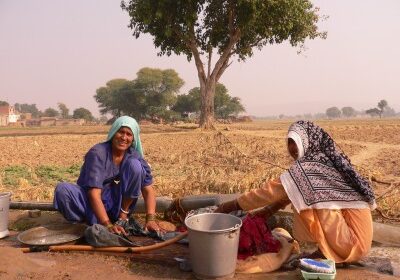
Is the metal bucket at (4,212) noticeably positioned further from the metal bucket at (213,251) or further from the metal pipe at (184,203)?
the metal bucket at (213,251)

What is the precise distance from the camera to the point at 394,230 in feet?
12.0

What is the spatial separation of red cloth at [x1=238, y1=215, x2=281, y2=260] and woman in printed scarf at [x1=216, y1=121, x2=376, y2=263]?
1.07ft

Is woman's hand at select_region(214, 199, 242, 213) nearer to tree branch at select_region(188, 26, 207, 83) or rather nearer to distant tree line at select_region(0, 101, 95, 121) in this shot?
tree branch at select_region(188, 26, 207, 83)

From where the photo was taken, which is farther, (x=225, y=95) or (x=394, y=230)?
(x=225, y=95)

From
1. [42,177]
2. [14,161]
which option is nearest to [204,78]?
[14,161]

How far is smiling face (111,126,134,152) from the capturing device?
351 centimetres

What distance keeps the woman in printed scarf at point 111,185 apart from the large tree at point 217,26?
528 inches

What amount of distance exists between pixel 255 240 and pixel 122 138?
1473 millimetres

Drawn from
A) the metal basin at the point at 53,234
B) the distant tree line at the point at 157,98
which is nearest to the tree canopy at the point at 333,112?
the distant tree line at the point at 157,98

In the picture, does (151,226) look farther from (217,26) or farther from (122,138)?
(217,26)

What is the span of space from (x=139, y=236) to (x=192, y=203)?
65 cm

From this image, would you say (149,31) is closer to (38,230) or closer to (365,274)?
(38,230)

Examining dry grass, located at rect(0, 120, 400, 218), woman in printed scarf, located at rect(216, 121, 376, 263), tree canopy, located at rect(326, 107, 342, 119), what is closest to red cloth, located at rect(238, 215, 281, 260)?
woman in printed scarf, located at rect(216, 121, 376, 263)

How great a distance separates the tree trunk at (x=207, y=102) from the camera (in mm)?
19078
